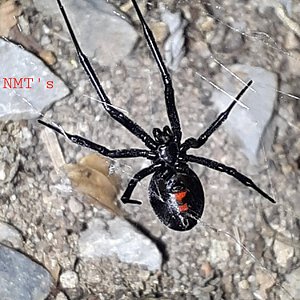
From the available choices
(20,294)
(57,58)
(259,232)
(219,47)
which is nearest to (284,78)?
(219,47)

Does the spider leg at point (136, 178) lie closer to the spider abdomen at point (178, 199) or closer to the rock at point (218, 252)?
the spider abdomen at point (178, 199)

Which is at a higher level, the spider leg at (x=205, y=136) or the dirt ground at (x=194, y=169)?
the spider leg at (x=205, y=136)

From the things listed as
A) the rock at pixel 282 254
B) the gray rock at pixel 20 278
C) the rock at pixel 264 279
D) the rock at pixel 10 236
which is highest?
the rock at pixel 282 254

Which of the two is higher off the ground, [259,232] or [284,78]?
[284,78]

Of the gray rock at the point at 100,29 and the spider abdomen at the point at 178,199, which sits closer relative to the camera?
the spider abdomen at the point at 178,199

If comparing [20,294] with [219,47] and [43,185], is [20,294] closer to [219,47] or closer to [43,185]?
[43,185]

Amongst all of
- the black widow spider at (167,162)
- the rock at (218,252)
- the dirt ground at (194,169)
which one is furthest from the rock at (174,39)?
the rock at (218,252)
